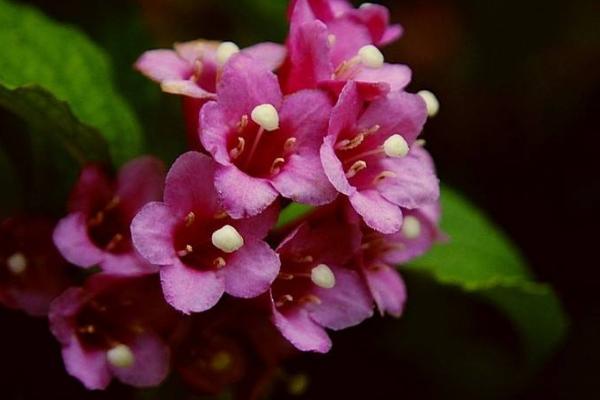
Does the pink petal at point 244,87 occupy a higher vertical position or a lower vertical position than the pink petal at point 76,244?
higher

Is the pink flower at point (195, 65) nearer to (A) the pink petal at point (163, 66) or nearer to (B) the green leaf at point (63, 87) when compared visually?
Result: (A) the pink petal at point (163, 66)

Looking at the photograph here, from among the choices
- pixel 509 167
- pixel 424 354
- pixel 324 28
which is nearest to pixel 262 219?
pixel 324 28

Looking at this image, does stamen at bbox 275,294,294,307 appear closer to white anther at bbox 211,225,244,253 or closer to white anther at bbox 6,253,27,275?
white anther at bbox 211,225,244,253

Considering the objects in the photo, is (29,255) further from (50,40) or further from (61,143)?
(50,40)

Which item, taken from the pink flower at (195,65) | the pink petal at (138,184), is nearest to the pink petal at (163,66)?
the pink flower at (195,65)

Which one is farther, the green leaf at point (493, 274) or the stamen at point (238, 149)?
the green leaf at point (493, 274)

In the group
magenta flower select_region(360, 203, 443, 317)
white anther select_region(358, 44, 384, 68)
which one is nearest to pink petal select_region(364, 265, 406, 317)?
magenta flower select_region(360, 203, 443, 317)

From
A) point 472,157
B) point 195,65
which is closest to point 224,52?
point 195,65
